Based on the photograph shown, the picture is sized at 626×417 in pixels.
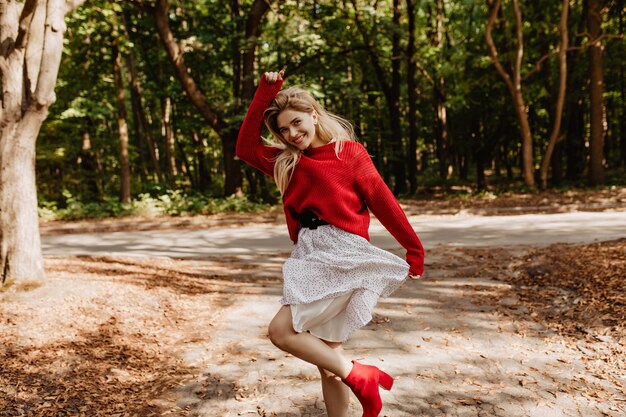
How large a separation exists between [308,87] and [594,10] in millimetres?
10580

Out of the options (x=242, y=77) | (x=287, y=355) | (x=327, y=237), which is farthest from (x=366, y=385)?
(x=242, y=77)

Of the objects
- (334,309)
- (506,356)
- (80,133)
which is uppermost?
(80,133)

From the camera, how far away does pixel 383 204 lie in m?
2.60

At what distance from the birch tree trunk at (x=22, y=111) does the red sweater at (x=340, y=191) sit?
4.52 m

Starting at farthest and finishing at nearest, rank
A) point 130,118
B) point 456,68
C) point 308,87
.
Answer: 1. point 130,118
2. point 456,68
3. point 308,87

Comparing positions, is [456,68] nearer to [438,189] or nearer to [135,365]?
[438,189]

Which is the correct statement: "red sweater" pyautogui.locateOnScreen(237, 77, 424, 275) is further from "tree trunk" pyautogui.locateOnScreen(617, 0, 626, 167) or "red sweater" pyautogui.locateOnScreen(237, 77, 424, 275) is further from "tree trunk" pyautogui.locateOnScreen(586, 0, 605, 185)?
"tree trunk" pyautogui.locateOnScreen(617, 0, 626, 167)

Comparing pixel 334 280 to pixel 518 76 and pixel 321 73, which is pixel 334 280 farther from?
pixel 518 76

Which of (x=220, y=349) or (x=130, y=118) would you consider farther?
(x=130, y=118)

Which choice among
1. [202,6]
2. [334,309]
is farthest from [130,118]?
[334,309]

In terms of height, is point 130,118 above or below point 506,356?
above

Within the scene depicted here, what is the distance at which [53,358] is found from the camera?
13.8 feet

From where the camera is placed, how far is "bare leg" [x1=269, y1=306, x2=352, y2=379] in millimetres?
Result: 2434

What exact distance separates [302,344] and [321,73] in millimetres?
15956
